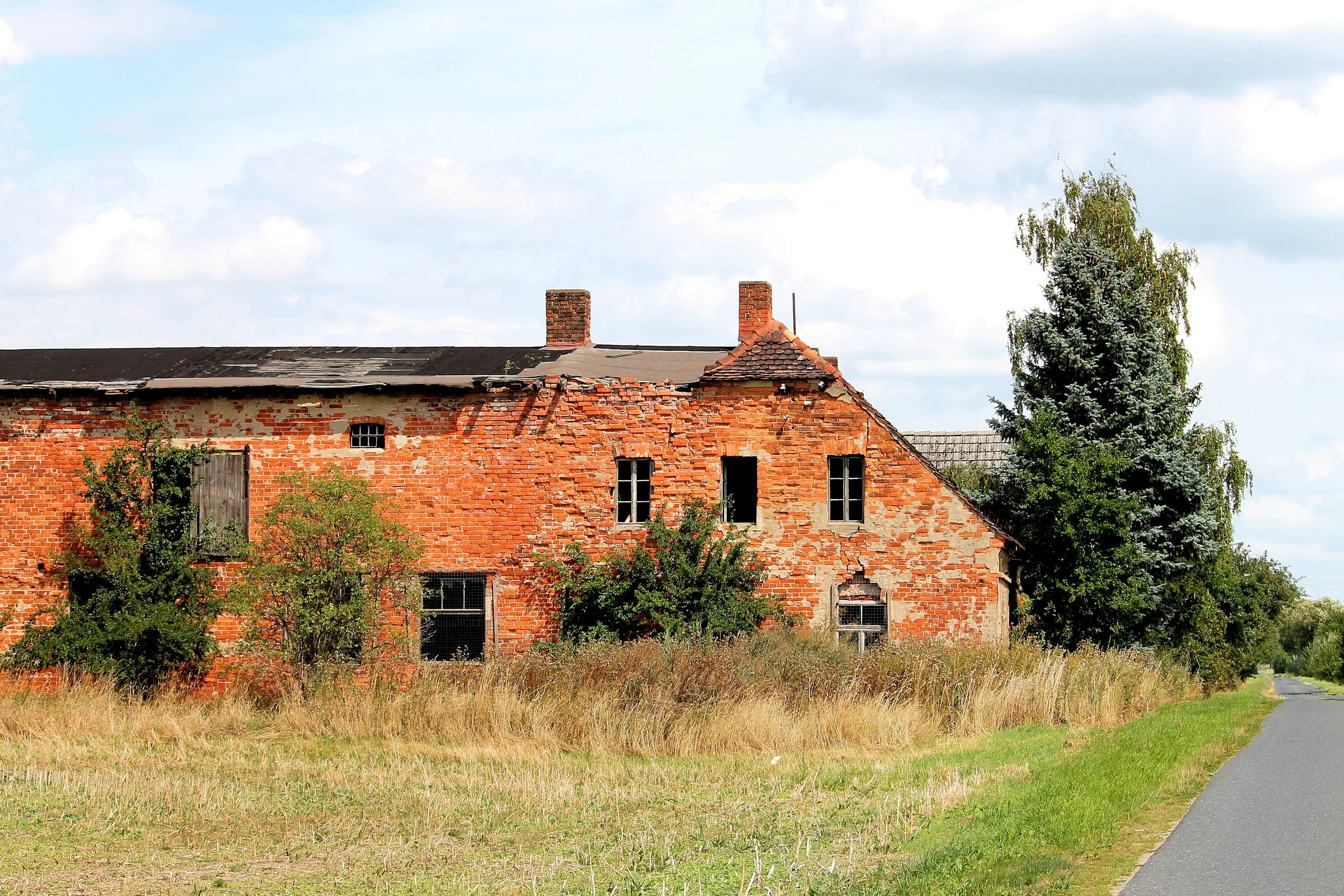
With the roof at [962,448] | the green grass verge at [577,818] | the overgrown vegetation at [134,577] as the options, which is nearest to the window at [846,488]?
the green grass verge at [577,818]

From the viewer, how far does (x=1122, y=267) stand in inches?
1314

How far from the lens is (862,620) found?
22.7m

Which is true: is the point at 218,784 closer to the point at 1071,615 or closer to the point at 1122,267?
the point at 1071,615

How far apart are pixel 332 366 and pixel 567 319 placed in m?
4.46

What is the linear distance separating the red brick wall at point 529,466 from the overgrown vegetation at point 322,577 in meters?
1.81

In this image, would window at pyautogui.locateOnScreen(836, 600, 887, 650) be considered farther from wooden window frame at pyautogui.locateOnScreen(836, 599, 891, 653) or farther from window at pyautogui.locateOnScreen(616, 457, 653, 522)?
window at pyautogui.locateOnScreen(616, 457, 653, 522)

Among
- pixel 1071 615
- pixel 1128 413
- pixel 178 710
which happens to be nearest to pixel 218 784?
pixel 178 710

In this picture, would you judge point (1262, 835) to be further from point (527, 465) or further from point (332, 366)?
point (332, 366)

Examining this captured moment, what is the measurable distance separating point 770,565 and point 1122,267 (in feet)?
50.9

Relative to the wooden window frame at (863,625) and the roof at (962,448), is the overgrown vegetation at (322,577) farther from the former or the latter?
the roof at (962,448)

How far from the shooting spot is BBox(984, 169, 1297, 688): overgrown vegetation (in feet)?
83.8

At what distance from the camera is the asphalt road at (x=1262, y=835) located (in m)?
9.02

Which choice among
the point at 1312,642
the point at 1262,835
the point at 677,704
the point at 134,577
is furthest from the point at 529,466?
the point at 1312,642

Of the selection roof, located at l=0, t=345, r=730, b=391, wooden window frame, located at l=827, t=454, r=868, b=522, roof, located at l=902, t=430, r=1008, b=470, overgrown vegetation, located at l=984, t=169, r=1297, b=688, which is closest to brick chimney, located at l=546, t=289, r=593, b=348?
roof, located at l=0, t=345, r=730, b=391
